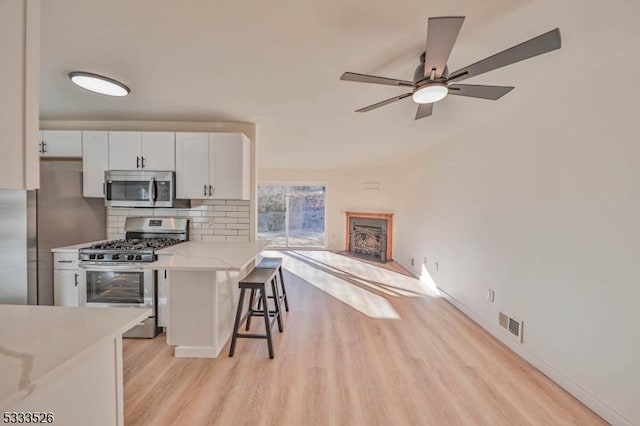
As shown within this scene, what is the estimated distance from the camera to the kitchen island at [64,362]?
0.72 m

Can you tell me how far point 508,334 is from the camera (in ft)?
8.31

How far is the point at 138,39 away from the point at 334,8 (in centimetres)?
120

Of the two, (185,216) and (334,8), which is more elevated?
(334,8)

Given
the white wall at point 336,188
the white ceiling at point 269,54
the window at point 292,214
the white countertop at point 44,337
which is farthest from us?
the window at point 292,214

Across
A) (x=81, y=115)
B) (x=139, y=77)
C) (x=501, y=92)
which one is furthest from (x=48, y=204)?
(x=501, y=92)

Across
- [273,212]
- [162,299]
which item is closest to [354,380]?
[162,299]

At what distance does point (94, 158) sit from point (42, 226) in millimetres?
824

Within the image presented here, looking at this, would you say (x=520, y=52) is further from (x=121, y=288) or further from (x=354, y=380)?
(x=121, y=288)

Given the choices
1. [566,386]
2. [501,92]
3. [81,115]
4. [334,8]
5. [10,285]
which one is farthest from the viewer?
[81,115]

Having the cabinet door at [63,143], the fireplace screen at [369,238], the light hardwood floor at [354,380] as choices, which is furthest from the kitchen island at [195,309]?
the fireplace screen at [369,238]

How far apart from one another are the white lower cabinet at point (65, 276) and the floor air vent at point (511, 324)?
4.17 metres

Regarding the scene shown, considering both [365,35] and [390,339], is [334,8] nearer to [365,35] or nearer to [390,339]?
[365,35]

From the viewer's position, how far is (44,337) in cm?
90

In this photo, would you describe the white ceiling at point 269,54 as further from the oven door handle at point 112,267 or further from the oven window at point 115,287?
the oven window at point 115,287
